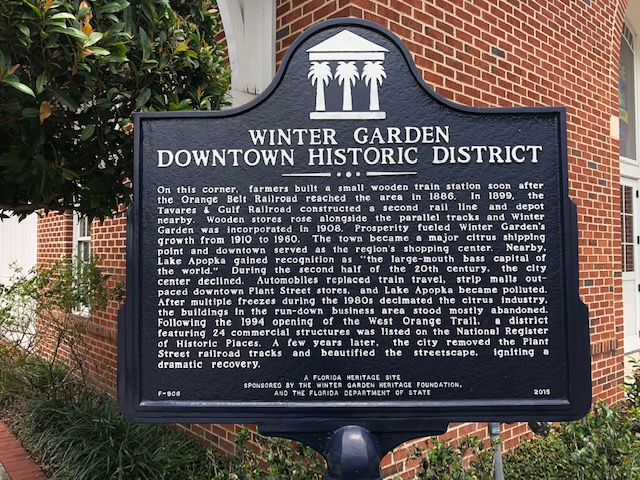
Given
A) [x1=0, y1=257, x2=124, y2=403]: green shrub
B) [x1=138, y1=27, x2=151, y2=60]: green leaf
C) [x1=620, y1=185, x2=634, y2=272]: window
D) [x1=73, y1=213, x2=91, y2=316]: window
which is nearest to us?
[x1=138, y1=27, x2=151, y2=60]: green leaf

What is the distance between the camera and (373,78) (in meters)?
1.99

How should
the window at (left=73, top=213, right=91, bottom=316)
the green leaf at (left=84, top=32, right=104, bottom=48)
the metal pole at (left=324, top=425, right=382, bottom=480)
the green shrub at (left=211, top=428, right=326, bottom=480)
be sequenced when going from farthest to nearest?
the window at (left=73, top=213, right=91, bottom=316) < the green shrub at (left=211, top=428, right=326, bottom=480) < the green leaf at (left=84, top=32, right=104, bottom=48) < the metal pole at (left=324, top=425, right=382, bottom=480)

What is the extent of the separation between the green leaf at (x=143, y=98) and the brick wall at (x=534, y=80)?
138 centimetres

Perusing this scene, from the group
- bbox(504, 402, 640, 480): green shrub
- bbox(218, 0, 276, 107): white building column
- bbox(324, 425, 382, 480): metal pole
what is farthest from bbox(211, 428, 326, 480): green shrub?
bbox(218, 0, 276, 107): white building column

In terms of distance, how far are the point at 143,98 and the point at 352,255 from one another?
136 cm

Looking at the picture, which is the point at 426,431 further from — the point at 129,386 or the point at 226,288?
the point at 129,386

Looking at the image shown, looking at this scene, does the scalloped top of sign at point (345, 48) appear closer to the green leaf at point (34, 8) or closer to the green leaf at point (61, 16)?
the green leaf at point (61, 16)

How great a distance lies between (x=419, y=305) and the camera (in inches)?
75.2

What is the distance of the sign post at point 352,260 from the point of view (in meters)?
1.88

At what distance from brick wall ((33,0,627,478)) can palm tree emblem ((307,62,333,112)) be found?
1479 millimetres

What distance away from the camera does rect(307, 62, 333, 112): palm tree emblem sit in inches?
78.2

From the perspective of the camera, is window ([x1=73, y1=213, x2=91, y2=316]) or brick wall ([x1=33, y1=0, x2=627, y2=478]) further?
window ([x1=73, y1=213, x2=91, y2=316])

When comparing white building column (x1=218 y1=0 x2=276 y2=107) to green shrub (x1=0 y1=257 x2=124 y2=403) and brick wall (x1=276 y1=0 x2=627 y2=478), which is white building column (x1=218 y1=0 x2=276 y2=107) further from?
green shrub (x1=0 y1=257 x2=124 y2=403)

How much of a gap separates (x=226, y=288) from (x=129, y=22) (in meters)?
1.40
